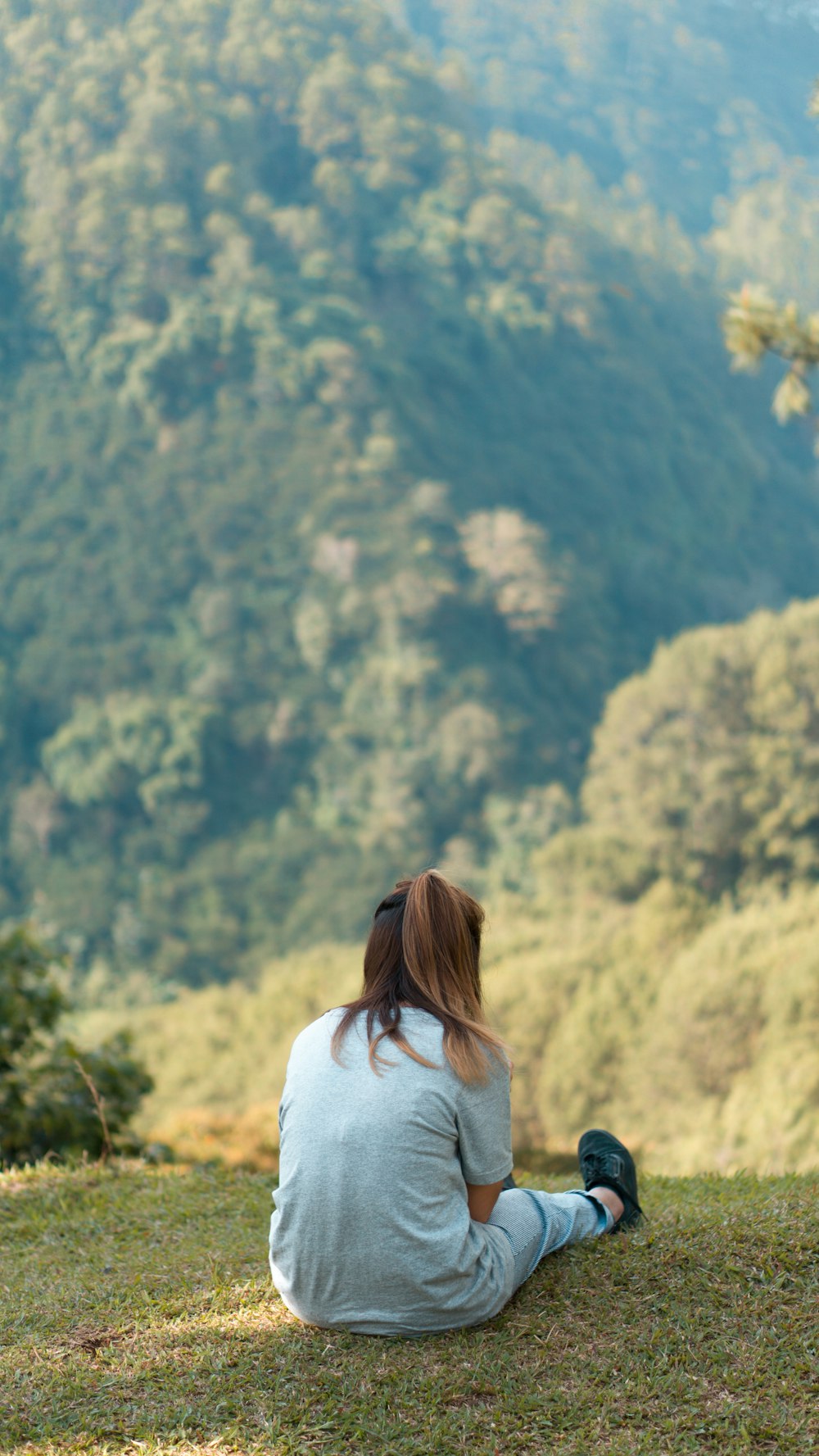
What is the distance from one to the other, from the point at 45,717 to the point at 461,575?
11.1 m

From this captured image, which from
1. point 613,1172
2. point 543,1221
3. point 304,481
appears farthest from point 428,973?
point 304,481

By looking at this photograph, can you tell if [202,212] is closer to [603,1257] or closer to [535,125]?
[535,125]

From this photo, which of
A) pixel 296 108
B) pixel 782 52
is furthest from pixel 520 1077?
pixel 782 52

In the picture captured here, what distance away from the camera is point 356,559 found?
30.0 meters

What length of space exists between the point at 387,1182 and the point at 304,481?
101 ft

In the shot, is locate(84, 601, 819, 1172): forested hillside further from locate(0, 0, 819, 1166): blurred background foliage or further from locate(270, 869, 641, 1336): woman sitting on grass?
locate(270, 869, 641, 1336): woman sitting on grass

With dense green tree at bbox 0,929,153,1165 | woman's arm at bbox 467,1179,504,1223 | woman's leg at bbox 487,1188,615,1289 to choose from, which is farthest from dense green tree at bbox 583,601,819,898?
woman's arm at bbox 467,1179,504,1223

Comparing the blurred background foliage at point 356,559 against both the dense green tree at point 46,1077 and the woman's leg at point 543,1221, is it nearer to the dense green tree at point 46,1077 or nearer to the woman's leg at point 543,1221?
the dense green tree at point 46,1077

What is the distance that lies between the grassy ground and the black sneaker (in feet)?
0.18

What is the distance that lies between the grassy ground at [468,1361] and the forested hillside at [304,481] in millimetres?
22497

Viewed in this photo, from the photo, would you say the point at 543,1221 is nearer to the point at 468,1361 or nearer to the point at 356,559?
the point at 468,1361

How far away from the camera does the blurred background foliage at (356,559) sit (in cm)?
1998

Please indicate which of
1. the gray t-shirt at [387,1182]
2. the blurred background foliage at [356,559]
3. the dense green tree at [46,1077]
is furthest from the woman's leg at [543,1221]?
the blurred background foliage at [356,559]

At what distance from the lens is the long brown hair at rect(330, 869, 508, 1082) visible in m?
2.02
